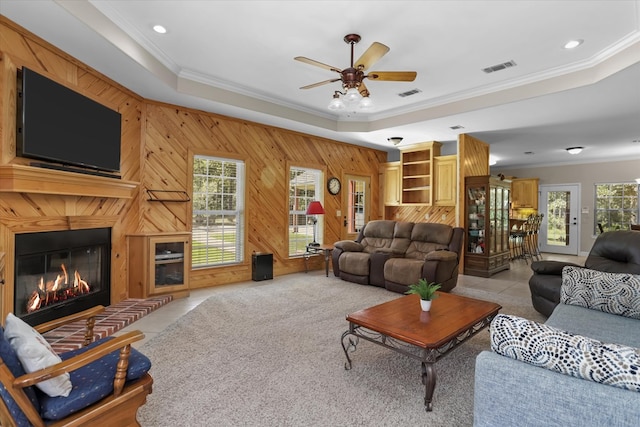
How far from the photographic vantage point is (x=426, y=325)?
96.7 inches

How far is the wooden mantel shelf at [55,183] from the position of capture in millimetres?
2666

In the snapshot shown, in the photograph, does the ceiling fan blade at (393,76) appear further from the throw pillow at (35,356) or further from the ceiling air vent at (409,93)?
the throw pillow at (35,356)

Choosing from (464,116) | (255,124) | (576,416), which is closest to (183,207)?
(255,124)

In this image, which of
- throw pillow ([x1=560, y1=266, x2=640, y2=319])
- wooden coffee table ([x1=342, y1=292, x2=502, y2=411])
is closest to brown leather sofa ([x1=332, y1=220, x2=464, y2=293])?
wooden coffee table ([x1=342, y1=292, x2=502, y2=411])

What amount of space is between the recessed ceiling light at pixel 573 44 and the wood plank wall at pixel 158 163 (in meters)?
4.17

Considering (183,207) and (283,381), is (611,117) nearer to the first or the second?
(283,381)

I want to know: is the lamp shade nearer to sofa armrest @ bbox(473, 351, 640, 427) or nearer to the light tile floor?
the light tile floor

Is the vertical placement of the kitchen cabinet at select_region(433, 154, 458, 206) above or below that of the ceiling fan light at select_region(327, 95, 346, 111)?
below

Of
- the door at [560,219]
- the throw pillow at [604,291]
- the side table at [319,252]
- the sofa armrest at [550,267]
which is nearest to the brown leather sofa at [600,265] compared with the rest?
the sofa armrest at [550,267]

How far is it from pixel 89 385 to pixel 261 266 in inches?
157

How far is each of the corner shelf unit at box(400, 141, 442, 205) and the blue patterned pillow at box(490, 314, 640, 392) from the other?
586 cm

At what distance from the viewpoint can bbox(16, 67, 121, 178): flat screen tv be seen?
2.85m

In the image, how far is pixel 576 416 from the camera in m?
1.21

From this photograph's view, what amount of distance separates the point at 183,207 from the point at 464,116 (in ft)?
15.0
